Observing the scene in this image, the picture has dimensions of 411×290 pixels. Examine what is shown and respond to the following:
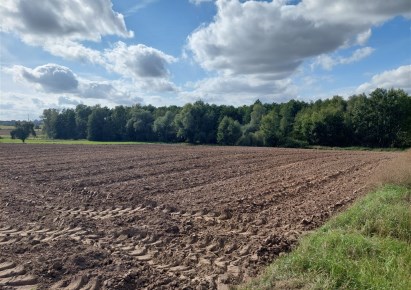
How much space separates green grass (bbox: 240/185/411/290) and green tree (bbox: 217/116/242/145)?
5910 centimetres

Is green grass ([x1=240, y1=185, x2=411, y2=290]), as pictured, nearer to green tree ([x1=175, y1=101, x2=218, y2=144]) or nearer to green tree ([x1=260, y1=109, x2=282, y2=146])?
green tree ([x1=260, y1=109, x2=282, y2=146])

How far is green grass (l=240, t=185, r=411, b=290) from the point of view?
212 inches

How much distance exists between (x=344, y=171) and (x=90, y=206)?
14.3 meters

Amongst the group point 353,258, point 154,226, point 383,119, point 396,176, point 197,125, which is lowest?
point 154,226

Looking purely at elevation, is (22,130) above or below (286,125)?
below

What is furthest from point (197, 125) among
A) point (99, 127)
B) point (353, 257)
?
point (353, 257)

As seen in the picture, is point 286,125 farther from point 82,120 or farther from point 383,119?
point 82,120

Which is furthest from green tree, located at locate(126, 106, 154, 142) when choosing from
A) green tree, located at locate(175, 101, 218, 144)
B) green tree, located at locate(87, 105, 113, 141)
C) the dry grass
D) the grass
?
the grass

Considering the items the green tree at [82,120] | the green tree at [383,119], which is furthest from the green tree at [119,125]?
the green tree at [383,119]

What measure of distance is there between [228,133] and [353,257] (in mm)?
62034

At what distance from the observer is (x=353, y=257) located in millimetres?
6309

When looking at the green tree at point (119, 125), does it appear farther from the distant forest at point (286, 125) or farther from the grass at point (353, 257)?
the grass at point (353, 257)

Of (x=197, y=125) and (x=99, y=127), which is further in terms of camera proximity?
(x=99, y=127)

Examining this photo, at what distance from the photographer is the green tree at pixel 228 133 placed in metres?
67.7
